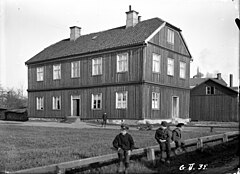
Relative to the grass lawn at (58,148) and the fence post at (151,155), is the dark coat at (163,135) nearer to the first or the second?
the fence post at (151,155)

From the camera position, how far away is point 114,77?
55.8 ft

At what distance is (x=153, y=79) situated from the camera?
14.8 meters

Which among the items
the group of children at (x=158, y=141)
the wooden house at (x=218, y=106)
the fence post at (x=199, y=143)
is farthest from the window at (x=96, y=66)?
the group of children at (x=158, y=141)

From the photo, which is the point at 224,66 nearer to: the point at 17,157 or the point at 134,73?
the point at 17,157

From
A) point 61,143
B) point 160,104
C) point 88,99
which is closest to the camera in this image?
point 61,143

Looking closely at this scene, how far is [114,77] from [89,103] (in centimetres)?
452

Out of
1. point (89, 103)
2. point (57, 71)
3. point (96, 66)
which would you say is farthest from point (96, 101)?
point (57, 71)

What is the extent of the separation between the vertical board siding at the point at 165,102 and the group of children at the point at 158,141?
9.80ft

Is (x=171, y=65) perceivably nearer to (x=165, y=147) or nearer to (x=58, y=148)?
(x=165, y=147)

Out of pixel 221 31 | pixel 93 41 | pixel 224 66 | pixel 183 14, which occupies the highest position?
pixel 93 41

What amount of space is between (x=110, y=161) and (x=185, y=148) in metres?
2.55

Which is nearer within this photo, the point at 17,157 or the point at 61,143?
the point at 17,157

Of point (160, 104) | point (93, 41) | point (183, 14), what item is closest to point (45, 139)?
point (160, 104)

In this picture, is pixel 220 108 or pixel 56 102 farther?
pixel 56 102
